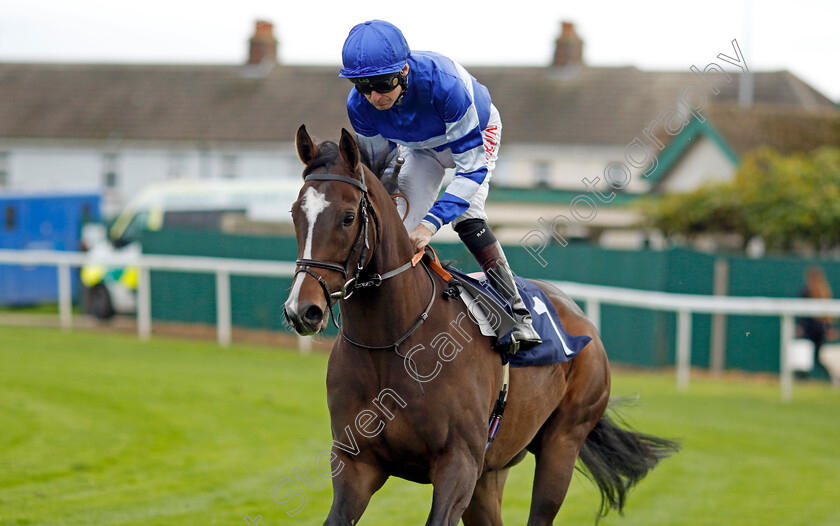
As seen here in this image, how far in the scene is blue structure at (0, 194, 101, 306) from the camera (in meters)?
17.2

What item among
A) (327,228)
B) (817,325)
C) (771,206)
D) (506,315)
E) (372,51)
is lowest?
(817,325)

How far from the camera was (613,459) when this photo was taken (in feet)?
16.2

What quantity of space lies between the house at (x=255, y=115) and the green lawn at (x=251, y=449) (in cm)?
2164

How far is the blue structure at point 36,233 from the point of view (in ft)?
56.5

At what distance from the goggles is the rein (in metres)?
0.34

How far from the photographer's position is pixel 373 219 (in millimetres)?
3361

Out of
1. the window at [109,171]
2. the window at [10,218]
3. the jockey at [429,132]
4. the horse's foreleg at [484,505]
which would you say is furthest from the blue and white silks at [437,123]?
the window at [109,171]

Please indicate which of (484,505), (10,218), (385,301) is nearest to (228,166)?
(10,218)

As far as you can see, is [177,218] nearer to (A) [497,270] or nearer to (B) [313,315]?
(A) [497,270]

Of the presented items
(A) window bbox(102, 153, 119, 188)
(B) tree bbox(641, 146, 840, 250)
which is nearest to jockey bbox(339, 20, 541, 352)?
(B) tree bbox(641, 146, 840, 250)

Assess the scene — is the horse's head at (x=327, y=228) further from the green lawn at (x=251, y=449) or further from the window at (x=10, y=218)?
the window at (x=10, y=218)

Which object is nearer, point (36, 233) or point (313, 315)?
point (313, 315)

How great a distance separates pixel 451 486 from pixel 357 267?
830 millimetres

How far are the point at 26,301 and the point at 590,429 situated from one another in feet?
48.6
